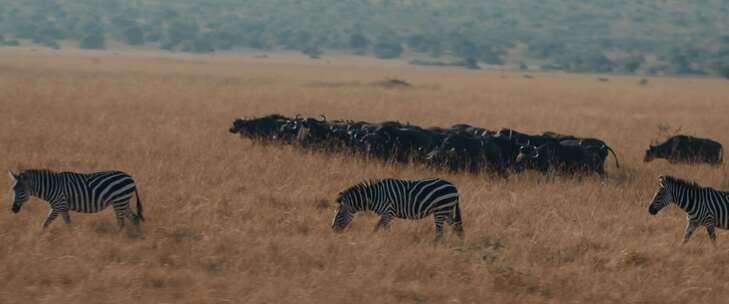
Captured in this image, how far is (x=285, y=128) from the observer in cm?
2055

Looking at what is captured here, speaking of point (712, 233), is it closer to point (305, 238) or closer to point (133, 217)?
point (305, 238)

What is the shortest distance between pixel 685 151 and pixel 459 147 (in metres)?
6.35

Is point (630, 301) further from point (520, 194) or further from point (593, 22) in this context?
point (593, 22)

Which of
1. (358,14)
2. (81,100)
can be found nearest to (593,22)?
(358,14)

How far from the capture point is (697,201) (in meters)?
10.7

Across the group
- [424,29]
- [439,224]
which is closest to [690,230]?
[439,224]

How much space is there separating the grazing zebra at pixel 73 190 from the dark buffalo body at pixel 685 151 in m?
13.2

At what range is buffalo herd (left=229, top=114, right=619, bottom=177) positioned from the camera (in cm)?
1666

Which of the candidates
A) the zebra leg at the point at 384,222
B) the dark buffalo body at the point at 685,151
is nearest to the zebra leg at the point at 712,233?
the zebra leg at the point at 384,222

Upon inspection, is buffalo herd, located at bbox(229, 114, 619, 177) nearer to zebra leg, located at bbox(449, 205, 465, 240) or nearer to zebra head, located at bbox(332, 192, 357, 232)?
zebra leg, located at bbox(449, 205, 465, 240)

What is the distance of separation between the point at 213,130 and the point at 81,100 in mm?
9491

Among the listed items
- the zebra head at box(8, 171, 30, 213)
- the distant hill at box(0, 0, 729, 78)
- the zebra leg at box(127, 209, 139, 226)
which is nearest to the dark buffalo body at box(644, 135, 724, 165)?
the zebra leg at box(127, 209, 139, 226)

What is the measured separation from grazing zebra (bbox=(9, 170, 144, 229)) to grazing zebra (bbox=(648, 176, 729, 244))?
5734 millimetres

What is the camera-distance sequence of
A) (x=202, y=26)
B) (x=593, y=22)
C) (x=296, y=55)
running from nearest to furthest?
(x=296, y=55) < (x=202, y=26) < (x=593, y=22)
